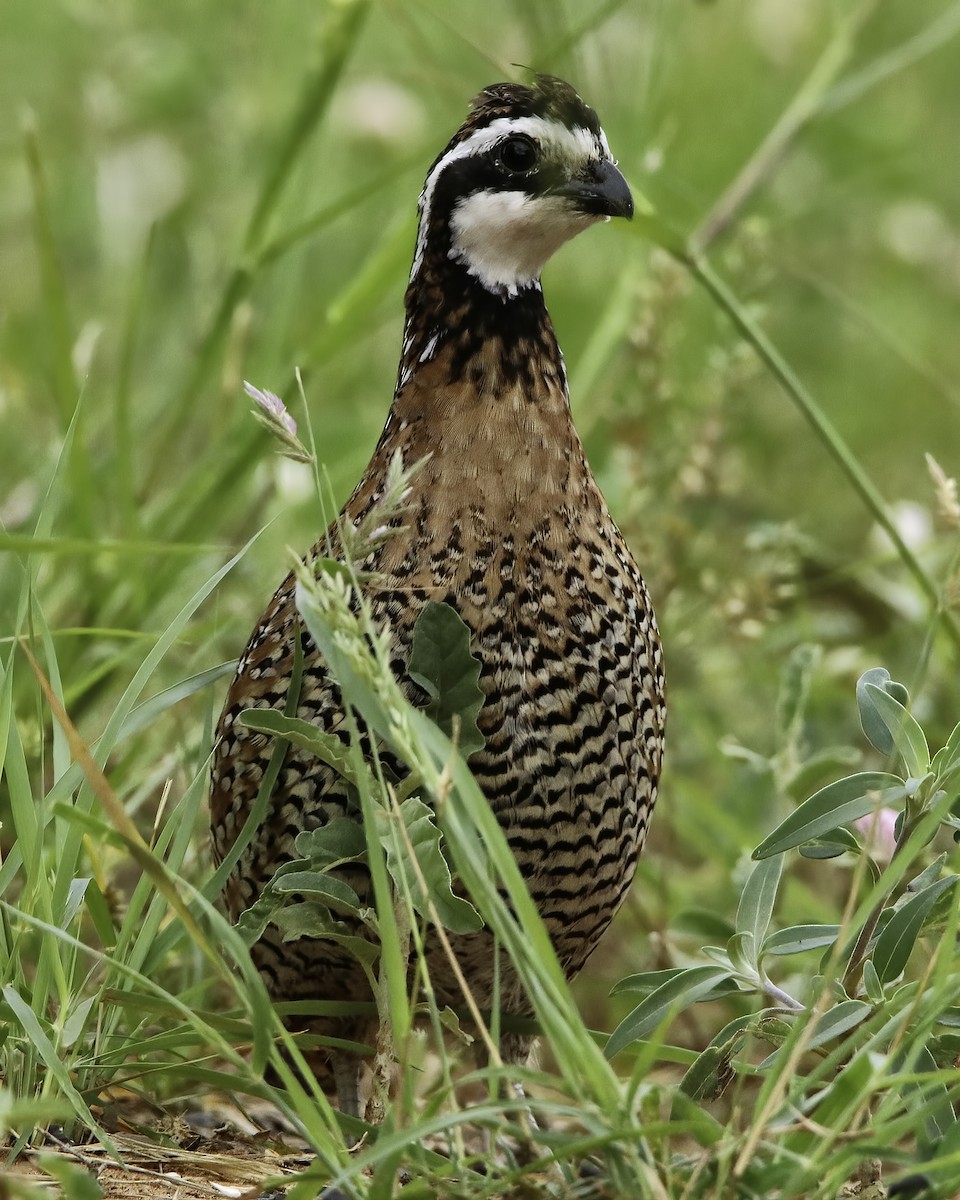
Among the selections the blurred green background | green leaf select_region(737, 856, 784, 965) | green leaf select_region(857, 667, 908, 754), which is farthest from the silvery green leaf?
the blurred green background

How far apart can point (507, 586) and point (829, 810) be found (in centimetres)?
66

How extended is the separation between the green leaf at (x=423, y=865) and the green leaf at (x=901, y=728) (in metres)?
0.63

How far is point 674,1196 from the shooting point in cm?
203

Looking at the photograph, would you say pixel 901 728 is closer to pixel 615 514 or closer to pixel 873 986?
pixel 873 986

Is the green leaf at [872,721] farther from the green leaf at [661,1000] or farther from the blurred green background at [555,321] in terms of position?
the green leaf at [661,1000]

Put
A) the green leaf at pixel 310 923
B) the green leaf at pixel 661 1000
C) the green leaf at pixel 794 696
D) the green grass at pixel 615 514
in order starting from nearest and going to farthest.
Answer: the green grass at pixel 615 514, the green leaf at pixel 661 1000, the green leaf at pixel 310 923, the green leaf at pixel 794 696

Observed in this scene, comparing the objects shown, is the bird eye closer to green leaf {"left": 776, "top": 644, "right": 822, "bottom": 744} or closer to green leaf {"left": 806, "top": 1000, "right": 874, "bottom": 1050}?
green leaf {"left": 776, "top": 644, "right": 822, "bottom": 744}

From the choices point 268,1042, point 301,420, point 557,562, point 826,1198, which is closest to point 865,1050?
point 826,1198

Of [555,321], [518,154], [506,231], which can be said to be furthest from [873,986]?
[555,321]

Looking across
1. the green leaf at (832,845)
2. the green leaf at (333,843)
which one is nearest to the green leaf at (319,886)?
the green leaf at (333,843)

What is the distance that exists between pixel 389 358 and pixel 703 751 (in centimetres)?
261

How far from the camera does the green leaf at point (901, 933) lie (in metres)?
2.26

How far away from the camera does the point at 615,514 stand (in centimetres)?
444

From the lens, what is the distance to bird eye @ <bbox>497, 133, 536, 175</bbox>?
9.64 feet
